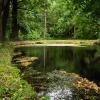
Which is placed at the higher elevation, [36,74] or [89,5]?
[89,5]

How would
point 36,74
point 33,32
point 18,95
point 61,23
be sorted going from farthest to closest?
point 61,23, point 33,32, point 36,74, point 18,95

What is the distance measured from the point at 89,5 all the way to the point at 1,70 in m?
8.48

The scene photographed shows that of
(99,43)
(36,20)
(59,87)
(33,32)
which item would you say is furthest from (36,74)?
(33,32)

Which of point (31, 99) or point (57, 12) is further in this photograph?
point (57, 12)

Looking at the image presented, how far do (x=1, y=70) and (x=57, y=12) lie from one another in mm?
61742

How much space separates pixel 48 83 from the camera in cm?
1409

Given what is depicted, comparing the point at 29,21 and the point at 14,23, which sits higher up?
the point at 29,21

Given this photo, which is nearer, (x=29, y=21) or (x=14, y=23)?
(x=14, y=23)

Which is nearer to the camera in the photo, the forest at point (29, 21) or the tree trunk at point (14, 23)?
the forest at point (29, 21)

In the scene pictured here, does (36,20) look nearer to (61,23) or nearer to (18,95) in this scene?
(61,23)

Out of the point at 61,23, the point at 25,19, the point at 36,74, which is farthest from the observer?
the point at 61,23

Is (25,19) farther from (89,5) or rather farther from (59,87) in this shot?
(59,87)

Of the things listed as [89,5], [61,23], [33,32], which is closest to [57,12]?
[61,23]

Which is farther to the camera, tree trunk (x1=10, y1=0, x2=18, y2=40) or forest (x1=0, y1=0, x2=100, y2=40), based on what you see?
tree trunk (x1=10, y1=0, x2=18, y2=40)
